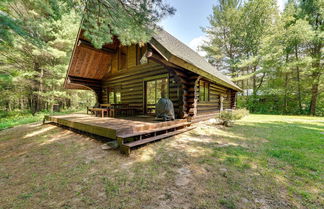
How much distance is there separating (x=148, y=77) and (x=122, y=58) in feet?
9.54

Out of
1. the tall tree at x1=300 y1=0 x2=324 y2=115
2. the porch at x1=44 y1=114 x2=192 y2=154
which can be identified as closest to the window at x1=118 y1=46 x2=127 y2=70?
the porch at x1=44 y1=114 x2=192 y2=154

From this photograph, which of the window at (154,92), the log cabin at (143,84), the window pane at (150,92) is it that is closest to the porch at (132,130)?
the log cabin at (143,84)

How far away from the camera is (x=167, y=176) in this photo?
2.44m

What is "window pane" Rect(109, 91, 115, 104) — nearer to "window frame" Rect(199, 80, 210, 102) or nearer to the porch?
the porch

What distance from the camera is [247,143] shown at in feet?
13.9

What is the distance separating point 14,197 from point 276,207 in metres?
3.80

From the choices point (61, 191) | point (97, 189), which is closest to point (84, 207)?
point (97, 189)

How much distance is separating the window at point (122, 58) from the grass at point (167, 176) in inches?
242

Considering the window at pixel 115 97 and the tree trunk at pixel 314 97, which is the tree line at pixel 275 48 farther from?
the window at pixel 115 97

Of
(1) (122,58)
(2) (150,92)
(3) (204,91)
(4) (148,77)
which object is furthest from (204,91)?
(1) (122,58)

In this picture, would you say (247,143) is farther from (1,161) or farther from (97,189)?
(1,161)

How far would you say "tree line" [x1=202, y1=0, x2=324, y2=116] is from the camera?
1325 centimetres

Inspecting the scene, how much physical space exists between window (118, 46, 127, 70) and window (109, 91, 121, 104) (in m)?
1.95

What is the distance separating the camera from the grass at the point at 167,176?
6.08ft
